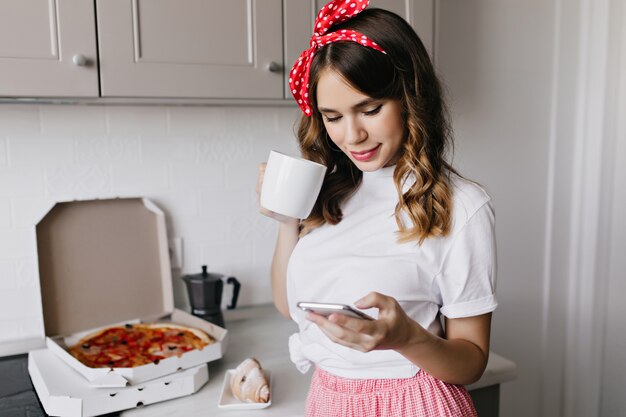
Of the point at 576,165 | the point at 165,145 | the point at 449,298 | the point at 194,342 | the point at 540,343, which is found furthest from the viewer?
the point at 540,343

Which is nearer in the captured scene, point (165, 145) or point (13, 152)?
point (13, 152)

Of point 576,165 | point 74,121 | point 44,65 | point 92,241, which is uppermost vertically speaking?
point 44,65

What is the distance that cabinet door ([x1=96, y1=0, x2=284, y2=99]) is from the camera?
4.22 ft

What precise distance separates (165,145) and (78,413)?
811mm

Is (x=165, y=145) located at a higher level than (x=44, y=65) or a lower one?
lower

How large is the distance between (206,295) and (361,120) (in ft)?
2.79

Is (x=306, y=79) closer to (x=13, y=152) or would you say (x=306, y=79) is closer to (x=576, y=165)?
(x=13, y=152)

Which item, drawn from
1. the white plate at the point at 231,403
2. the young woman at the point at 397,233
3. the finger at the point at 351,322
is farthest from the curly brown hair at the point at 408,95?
the white plate at the point at 231,403

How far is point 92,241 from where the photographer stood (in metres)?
1.65

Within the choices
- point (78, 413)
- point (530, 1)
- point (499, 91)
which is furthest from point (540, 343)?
point (78, 413)

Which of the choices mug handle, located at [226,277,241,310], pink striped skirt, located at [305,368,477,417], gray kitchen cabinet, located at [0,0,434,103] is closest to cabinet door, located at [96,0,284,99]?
gray kitchen cabinet, located at [0,0,434,103]

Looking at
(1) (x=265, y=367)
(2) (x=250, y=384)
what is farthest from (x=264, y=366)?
(2) (x=250, y=384)

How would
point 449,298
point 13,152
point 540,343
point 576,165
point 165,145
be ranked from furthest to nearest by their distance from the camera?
point 540,343, point 576,165, point 165,145, point 13,152, point 449,298

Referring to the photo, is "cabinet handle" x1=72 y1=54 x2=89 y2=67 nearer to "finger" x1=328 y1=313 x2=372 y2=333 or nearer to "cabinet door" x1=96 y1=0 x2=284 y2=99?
"cabinet door" x1=96 y1=0 x2=284 y2=99
